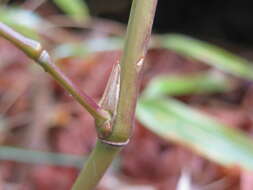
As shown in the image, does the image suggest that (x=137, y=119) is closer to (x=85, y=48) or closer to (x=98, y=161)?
(x=85, y=48)

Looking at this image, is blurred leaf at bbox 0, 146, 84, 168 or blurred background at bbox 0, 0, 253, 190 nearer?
blurred background at bbox 0, 0, 253, 190

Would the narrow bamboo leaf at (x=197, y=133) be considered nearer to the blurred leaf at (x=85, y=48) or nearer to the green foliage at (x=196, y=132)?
the green foliage at (x=196, y=132)

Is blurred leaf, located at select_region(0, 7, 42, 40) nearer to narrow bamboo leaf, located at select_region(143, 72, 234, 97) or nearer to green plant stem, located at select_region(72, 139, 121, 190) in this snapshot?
narrow bamboo leaf, located at select_region(143, 72, 234, 97)

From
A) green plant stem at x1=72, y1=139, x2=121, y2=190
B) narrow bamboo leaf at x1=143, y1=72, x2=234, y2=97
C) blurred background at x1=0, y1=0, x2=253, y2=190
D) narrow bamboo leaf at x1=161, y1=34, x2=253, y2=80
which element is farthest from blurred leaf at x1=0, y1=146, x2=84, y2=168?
green plant stem at x1=72, y1=139, x2=121, y2=190

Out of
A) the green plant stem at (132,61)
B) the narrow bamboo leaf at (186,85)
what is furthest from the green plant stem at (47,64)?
the narrow bamboo leaf at (186,85)

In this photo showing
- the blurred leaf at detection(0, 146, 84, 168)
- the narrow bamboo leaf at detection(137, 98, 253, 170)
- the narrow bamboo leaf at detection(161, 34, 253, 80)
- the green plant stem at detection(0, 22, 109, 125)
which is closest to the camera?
the green plant stem at detection(0, 22, 109, 125)

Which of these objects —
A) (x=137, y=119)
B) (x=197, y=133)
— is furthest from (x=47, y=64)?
(x=137, y=119)

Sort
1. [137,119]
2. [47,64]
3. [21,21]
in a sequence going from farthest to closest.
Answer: [21,21] → [137,119] → [47,64]
